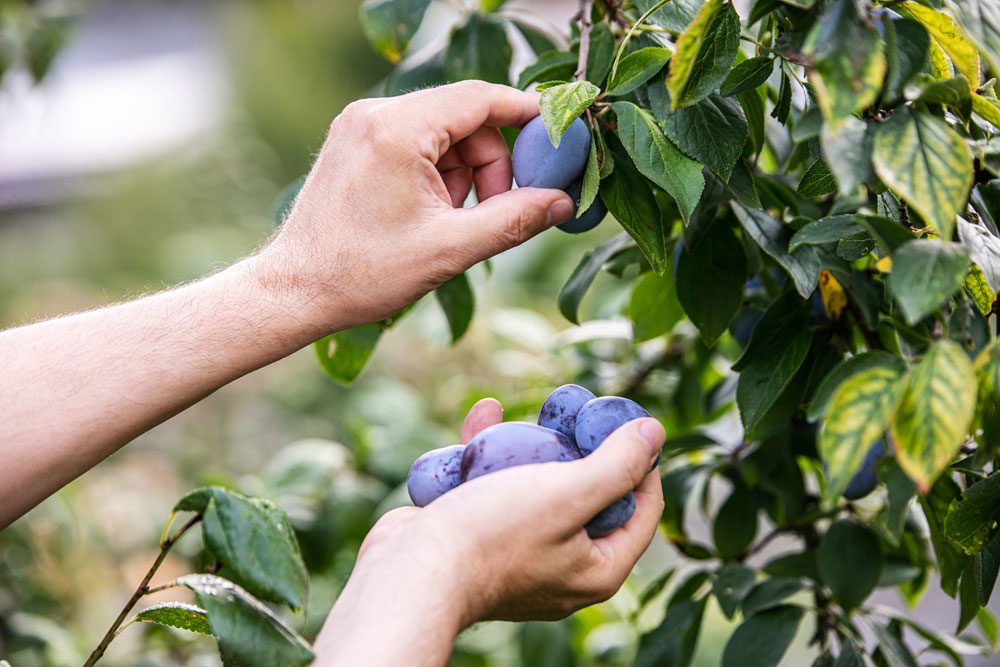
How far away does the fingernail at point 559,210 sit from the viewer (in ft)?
2.31

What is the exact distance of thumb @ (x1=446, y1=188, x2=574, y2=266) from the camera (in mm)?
704

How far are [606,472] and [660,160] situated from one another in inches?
8.2

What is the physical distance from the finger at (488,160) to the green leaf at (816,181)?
253 mm

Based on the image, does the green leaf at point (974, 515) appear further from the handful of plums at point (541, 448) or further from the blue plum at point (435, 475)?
the blue plum at point (435, 475)

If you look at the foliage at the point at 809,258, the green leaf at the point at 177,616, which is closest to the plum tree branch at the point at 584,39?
the foliage at the point at 809,258

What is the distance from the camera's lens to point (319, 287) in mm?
768

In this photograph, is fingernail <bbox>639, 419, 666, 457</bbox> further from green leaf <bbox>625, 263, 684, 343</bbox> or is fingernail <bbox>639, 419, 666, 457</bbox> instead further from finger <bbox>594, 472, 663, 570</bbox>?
green leaf <bbox>625, 263, 684, 343</bbox>

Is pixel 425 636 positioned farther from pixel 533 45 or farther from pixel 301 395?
pixel 301 395

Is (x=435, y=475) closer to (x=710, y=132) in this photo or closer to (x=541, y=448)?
(x=541, y=448)

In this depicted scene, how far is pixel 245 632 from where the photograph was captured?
0.58 metres

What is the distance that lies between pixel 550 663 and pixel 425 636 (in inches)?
27.1

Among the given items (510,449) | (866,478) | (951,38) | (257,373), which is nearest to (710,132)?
(951,38)

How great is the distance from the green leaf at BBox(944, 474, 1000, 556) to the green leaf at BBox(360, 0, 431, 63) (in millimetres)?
685

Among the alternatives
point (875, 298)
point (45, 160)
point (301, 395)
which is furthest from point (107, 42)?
point (875, 298)
